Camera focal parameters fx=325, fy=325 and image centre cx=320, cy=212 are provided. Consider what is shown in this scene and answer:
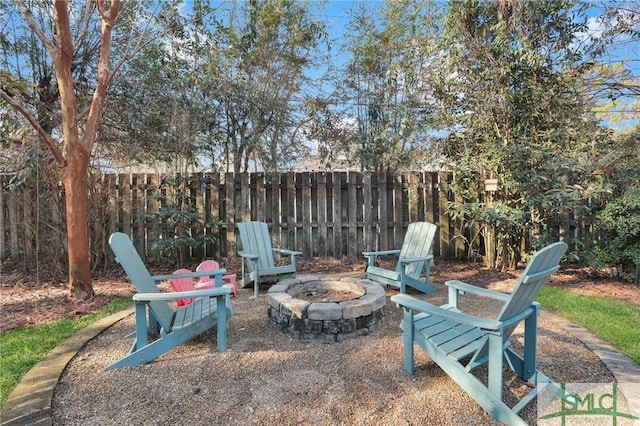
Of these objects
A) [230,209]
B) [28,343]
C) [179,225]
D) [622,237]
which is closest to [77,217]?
[28,343]

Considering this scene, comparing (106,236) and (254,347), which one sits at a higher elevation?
(106,236)

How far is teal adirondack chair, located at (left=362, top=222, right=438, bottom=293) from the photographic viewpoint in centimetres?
369

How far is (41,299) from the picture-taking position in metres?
3.74

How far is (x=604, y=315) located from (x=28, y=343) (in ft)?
16.5

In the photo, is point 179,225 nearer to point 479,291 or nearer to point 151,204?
point 151,204

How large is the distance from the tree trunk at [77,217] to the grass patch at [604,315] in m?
5.02

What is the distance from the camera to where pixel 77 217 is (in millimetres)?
3561

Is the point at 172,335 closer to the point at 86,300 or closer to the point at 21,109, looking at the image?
the point at 86,300

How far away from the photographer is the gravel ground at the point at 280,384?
171 centimetres

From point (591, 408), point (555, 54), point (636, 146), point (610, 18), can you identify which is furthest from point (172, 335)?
point (610, 18)

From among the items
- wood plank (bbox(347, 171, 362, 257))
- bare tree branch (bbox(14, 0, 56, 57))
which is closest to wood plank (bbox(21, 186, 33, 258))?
bare tree branch (bbox(14, 0, 56, 57))

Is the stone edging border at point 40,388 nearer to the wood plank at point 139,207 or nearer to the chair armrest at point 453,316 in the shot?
the chair armrest at point 453,316

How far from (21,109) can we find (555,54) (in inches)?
248

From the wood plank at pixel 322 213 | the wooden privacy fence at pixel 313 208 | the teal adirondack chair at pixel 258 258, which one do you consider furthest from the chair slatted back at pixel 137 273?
the wood plank at pixel 322 213
